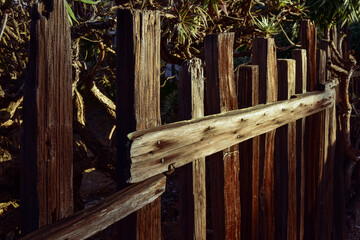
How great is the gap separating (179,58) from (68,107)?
3.23 metres

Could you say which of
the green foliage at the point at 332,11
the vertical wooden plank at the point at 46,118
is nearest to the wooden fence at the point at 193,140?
the vertical wooden plank at the point at 46,118

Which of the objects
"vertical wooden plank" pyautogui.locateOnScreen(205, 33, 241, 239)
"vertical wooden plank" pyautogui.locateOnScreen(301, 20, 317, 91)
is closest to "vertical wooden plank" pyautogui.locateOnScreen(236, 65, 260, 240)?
"vertical wooden plank" pyautogui.locateOnScreen(205, 33, 241, 239)

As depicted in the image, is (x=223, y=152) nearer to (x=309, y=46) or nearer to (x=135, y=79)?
(x=135, y=79)

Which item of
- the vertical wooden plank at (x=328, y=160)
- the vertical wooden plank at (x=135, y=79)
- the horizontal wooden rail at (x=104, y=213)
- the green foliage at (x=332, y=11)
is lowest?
the vertical wooden plank at (x=328, y=160)

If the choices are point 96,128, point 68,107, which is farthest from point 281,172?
point 96,128

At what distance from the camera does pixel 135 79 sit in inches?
60.1

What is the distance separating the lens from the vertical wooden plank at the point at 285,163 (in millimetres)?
2822

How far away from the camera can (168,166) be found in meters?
1.71

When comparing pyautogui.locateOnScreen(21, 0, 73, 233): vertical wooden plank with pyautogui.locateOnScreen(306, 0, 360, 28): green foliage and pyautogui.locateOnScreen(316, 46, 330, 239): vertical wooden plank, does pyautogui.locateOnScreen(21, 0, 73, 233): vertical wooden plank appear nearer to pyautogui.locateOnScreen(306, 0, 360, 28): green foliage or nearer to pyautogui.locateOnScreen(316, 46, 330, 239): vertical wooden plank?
pyautogui.locateOnScreen(316, 46, 330, 239): vertical wooden plank

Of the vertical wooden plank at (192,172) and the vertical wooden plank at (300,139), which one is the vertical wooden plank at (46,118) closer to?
the vertical wooden plank at (192,172)

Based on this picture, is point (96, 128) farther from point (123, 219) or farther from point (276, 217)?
point (123, 219)

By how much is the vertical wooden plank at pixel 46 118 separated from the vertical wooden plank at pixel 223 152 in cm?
86

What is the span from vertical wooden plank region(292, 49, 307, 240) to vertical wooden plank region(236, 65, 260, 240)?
2.56 ft

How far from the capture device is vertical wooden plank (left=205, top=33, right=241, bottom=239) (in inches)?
80.4
